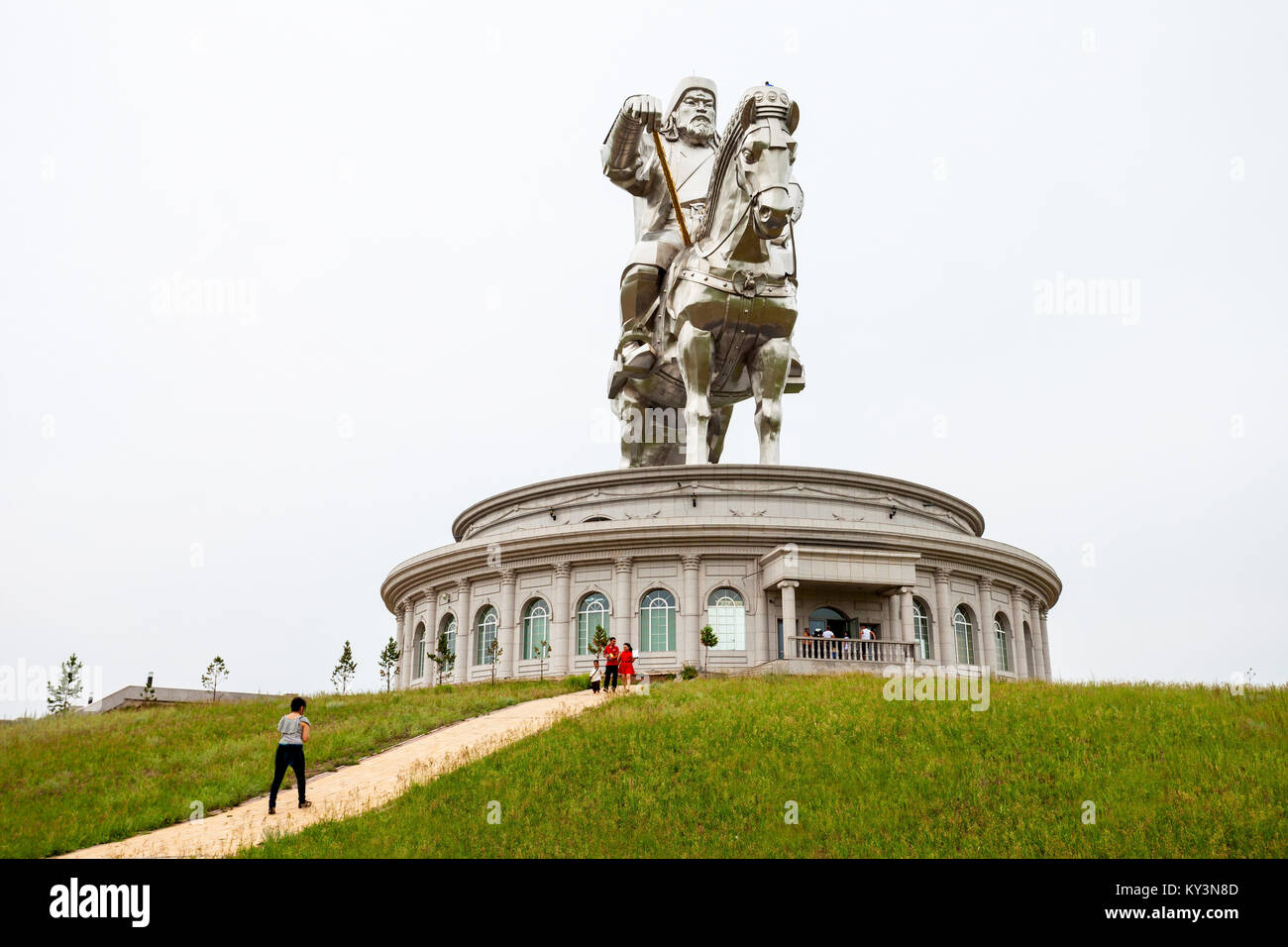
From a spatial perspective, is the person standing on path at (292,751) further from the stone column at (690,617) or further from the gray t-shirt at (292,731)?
the stone column at (690,617)

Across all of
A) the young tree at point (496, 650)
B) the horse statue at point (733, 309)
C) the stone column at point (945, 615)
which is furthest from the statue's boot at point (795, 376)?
the young tree at point (496, 650)

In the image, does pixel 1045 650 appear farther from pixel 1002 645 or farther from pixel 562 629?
pixel 562 629

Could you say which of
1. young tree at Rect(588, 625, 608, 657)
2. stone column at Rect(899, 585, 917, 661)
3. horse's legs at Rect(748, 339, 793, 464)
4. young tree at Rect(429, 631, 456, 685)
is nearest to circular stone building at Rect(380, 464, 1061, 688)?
stone column at Rect(899, 585, 917, 661)

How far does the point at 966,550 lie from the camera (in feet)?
102

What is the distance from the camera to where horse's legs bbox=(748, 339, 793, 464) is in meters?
31.9

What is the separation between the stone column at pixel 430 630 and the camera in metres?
34.1

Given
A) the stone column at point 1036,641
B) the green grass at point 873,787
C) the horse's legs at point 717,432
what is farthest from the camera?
the horse's legs at point 717,432

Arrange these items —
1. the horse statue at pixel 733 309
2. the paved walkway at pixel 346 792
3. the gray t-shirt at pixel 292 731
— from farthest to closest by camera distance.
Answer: the horse statue at pixel 733 309 → the gray t-shirt at pixel 292 731 → the paved walkway at pixel 346 792

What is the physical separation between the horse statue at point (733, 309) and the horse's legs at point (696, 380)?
3 centimetres

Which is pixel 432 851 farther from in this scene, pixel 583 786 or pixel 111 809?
pixel 111 809

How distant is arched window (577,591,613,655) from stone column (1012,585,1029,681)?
39.2 feet

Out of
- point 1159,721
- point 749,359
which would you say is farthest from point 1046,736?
point 749,359

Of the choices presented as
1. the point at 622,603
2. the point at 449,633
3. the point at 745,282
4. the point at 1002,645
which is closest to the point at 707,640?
the point at 622,603
